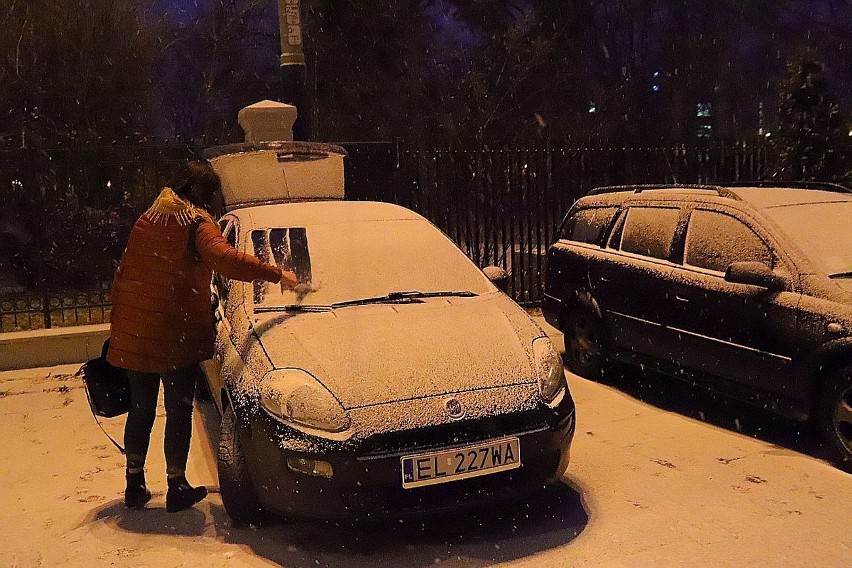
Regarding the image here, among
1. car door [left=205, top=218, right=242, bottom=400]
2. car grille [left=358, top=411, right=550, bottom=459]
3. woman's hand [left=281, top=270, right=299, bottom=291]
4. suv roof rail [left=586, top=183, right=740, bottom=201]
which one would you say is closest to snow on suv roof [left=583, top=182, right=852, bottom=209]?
suv roof rail [left=586, top=183, right=740, bottom=201]

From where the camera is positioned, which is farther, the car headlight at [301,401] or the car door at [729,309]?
the car door at [729,309]

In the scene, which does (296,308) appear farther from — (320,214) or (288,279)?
(320,214)

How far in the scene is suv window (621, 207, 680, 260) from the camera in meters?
5.62

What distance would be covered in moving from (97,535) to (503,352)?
2.28m

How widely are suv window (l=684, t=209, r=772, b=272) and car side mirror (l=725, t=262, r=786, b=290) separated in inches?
6.0

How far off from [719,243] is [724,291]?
1.27 ft

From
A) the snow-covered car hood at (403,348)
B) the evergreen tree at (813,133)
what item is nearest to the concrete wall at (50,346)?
the snow-covered car hood at (403,348)

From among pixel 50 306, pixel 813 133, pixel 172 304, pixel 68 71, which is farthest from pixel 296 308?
pixel 68 71

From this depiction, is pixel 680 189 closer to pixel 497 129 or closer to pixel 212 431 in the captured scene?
pixel 212 431

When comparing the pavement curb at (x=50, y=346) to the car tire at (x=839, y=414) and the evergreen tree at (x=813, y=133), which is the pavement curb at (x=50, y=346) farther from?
the evergreen tree at (x=813, y=133)

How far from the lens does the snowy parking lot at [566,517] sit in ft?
11.7

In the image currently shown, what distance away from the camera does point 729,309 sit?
16.2 ft

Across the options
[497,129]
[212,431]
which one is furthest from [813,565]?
[497,129]

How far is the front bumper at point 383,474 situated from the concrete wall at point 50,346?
4443 mm
